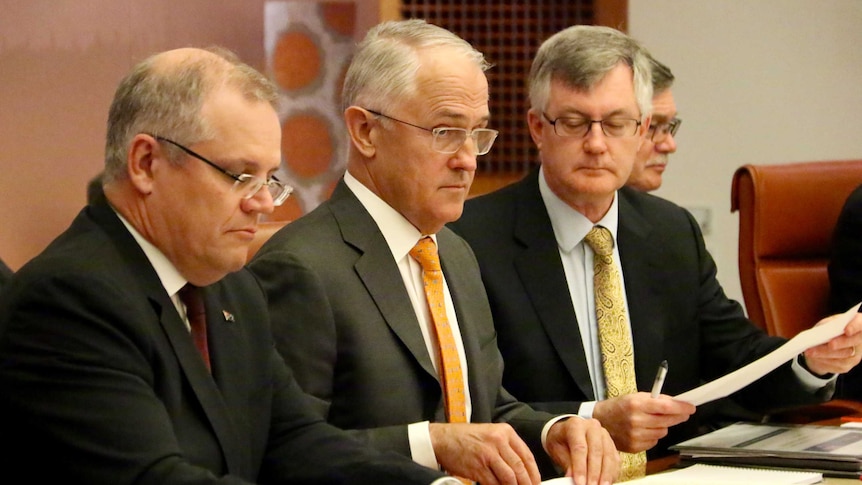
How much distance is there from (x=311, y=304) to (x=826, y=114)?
3.12m

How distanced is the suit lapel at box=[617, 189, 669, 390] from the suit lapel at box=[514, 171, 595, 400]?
17 centimetres

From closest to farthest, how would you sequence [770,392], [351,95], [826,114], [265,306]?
[265,306]
[351,95]
[770,392]
[826,114]

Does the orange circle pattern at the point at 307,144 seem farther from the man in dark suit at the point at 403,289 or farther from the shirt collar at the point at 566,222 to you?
the man in dark suit at the point at 403,289

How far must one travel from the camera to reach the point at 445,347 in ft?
7.02

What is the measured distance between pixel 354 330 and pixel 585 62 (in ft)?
3.09

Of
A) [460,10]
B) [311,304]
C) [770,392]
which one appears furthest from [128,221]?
[460,10]

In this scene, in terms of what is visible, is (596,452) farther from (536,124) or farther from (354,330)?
(536,124)

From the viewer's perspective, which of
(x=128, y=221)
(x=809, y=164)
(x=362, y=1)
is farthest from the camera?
(x=362, y=1)

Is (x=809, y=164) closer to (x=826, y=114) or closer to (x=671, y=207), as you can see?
(x=671, y=207)

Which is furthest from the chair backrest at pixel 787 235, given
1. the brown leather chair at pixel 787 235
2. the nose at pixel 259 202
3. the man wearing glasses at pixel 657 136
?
the nose at pixel 259 202

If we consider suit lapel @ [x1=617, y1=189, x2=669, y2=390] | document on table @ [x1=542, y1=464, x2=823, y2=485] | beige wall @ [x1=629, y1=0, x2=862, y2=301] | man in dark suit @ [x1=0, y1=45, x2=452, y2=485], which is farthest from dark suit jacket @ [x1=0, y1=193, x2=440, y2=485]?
beige wall @ [x1=629, y1=0, x2=862, y2=301]

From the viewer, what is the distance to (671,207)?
292cm

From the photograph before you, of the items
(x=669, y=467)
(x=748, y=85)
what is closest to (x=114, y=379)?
(x=669, y=467)

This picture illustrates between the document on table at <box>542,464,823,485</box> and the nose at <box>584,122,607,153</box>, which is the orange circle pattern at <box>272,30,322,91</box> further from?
the document on table at <box>542,464,823,485</box>
